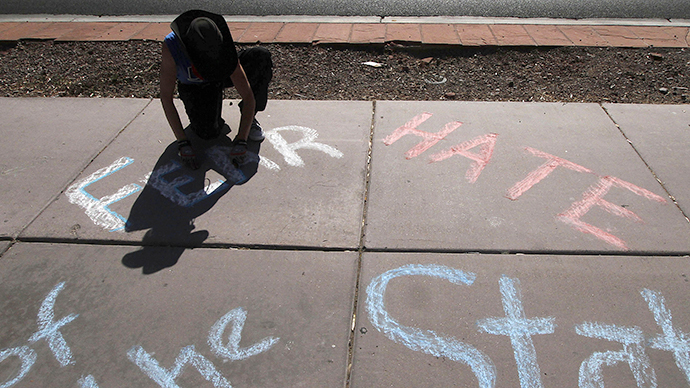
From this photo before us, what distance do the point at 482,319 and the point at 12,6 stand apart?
7.54m

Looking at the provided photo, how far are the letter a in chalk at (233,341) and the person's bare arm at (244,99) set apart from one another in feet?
4.66

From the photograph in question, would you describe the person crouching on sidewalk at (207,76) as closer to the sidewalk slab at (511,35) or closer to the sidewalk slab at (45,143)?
the sidewalk slab at (45,143)

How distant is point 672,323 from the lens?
204 centimetres

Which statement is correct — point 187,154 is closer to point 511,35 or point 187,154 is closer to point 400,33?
point 400,33

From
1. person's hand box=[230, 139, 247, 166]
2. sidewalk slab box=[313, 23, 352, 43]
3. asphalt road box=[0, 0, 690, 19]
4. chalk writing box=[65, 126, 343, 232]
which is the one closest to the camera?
chalk writing box=[65, 126, 343, 232]

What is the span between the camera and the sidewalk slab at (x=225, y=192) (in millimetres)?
2600

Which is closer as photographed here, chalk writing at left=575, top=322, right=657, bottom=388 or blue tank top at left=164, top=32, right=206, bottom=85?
chalk writing at left=575, top=322, right=657, bottom=388

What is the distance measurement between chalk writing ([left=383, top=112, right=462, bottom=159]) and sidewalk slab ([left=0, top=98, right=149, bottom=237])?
2.12 metres

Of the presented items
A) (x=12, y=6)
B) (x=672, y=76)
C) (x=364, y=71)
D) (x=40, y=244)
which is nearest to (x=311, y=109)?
(x=364, y=71)

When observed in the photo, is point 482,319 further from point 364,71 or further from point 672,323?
point 364,71

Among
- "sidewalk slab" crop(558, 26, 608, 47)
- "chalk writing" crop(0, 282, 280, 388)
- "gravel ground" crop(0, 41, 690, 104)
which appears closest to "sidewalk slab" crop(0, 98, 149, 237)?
"gravel ground" crop(0, 41, 690, 104)

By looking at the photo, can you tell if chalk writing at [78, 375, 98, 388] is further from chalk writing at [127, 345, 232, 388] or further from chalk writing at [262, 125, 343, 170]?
chalk writing at [262, 125, 343, 170]

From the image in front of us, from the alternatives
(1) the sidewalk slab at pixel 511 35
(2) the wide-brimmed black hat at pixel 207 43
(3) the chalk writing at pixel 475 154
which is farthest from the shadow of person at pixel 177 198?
(1) the sidewalk slab at pixel 511 35

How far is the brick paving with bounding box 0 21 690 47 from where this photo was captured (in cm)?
470
